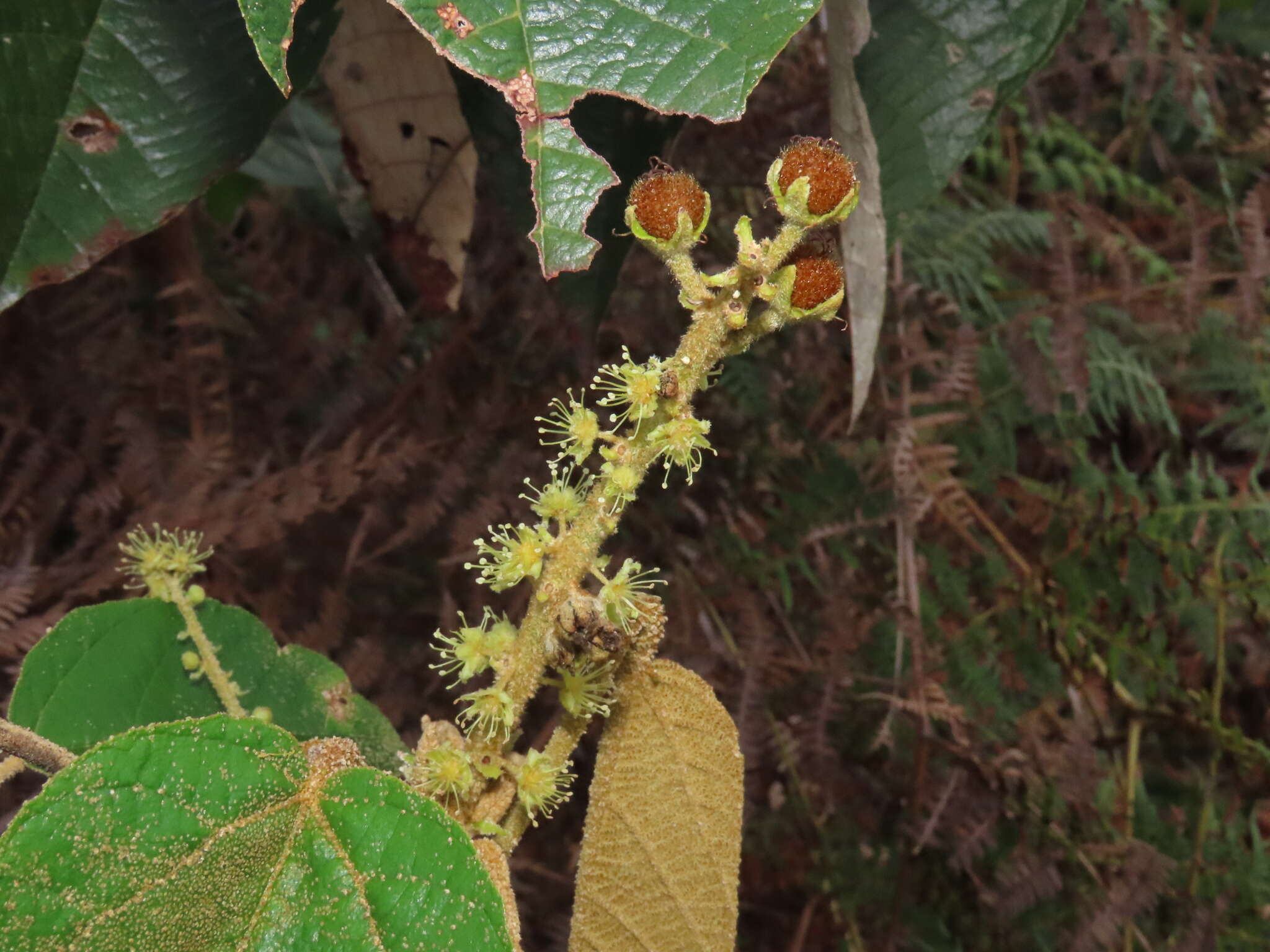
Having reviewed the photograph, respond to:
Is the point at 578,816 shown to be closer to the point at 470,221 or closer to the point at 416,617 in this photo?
the point at 416,617

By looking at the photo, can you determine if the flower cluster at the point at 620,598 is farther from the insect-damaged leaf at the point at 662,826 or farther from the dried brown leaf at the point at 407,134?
the dried brown leaf at the point at 407,134

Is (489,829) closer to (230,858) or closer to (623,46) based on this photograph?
(230,858)

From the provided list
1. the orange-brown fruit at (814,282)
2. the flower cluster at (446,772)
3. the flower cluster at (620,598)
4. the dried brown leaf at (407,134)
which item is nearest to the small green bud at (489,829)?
the flower cluster at (446,772)

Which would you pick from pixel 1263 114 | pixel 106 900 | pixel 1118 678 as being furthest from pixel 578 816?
pixel 1263 114

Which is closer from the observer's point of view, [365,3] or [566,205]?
[566,205]

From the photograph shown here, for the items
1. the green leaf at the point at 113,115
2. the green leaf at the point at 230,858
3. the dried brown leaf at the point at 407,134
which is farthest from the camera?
the dried brown leaf at the point at 407,134

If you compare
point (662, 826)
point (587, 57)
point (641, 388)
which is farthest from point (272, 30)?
point (662, 826)
